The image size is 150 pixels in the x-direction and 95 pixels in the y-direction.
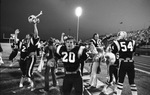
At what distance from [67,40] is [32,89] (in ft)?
10.4

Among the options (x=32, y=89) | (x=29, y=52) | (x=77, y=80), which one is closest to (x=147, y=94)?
(x=77, y=80)

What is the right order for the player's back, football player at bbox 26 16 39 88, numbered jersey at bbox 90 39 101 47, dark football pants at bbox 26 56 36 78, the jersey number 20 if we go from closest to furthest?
the jersey number 20
the player's back
football player at bbox 26 16 39 88
dark football pants at bbox 26 56 36 78
numbered jersey at bbox 90 39 101 47

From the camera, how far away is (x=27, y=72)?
18.2ft

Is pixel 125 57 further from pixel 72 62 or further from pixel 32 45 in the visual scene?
pixel 32 45

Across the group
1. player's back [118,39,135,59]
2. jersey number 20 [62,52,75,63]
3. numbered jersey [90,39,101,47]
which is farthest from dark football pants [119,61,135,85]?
jersey number 20 [62,52,75,63]

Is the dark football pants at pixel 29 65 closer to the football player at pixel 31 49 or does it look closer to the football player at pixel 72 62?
the football player at pixel 31 49

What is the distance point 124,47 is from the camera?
4.41 metres

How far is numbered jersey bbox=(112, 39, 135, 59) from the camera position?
14.5ft

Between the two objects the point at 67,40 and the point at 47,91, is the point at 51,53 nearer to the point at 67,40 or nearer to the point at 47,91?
the point at 47,91

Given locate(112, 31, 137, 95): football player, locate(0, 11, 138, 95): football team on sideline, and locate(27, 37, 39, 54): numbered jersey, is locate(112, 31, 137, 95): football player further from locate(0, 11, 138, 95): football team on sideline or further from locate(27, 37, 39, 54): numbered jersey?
locate(27, 37, 39, 54): numbered jersey

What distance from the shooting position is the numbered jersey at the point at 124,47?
4410 mm

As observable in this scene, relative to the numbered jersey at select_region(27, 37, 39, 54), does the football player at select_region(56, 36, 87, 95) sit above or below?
below

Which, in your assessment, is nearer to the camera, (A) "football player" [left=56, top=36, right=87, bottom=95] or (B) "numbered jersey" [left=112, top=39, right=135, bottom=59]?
(A) "football player" [left=56, top=36, right=87, bottom=95]

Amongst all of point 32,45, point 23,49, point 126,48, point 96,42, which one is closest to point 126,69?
point 126,48
